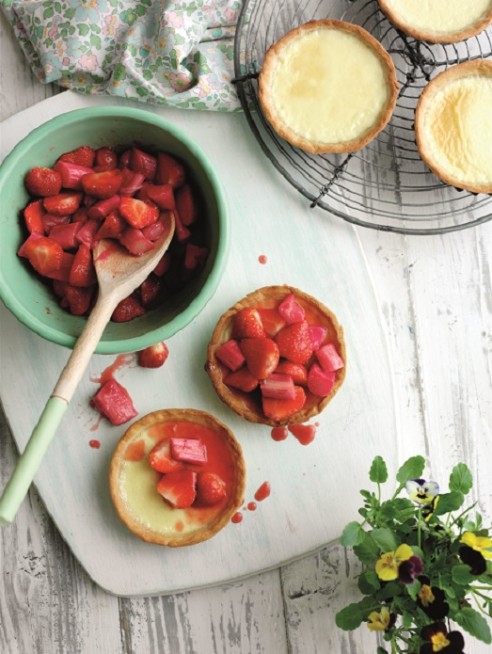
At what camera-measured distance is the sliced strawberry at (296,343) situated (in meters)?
2.03

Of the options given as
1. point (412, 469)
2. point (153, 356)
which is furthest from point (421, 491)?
point (153, 356)

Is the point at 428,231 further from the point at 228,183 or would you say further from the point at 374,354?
the point at 228,183

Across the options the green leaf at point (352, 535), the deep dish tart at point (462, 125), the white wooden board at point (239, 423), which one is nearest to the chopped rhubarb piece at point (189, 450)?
the white wooden board at point (239, 423)

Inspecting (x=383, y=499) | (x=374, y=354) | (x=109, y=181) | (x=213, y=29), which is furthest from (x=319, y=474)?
(x=213, y=29)

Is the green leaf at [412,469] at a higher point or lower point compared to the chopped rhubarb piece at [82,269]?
lower

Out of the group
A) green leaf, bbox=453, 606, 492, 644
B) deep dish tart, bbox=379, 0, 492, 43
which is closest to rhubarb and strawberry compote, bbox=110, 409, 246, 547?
green leaf, bbox=453, 606, 492, 644

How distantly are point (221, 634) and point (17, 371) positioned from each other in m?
0.92

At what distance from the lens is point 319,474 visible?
2.12 metres

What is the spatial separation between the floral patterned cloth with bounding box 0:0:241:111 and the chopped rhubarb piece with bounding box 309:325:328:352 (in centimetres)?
65

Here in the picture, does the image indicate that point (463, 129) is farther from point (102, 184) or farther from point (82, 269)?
point (82, 269)

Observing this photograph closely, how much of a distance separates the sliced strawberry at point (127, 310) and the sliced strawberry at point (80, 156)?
36 cm

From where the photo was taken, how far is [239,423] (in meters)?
2.12

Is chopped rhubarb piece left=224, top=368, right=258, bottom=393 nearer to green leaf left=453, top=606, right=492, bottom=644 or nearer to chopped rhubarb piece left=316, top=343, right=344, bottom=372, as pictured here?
chopped rhubarb piece left=316, top=343, right=344, bottom=372

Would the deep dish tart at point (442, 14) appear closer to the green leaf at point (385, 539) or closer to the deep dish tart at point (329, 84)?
the deep dish tart at point (329, 84)
